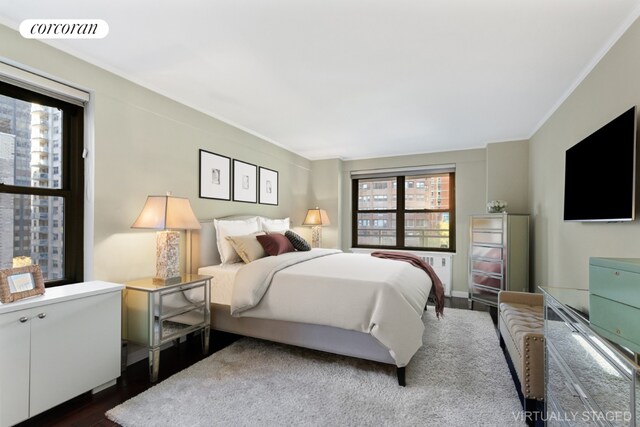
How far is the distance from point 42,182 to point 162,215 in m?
0.83

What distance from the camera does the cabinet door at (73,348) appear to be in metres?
1.70

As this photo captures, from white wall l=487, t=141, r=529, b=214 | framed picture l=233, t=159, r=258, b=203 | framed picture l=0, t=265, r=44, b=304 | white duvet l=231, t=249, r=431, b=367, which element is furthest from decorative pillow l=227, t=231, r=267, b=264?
white wall l=487, t=141, r=529, b=214

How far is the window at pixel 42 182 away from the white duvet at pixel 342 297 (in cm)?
131

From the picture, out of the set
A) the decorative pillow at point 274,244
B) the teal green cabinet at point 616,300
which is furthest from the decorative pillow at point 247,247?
the teal green cabinet at point 616,300

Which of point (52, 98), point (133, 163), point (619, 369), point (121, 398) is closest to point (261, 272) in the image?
point (121, 398)

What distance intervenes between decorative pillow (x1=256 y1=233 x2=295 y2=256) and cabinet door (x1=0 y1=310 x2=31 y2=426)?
73.8 inches

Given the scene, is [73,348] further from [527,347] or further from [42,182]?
[527,347]

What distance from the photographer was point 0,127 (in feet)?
6.55

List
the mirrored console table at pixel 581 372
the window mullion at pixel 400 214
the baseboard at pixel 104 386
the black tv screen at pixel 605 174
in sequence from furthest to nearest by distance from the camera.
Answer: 1. the window mullion at pixel 400 214
2. the baseboard at pixel 104 386
3. the black tv screen at pixel 605 174
4. the mirrored console table at pixel 581 372

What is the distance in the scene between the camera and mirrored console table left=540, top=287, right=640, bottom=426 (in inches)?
38.2

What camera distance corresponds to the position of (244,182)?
3938 millimetres

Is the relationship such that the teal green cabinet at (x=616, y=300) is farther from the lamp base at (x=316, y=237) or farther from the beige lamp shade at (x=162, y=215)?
the lamp base at (x=316, y=237)

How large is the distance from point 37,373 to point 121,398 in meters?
0.51

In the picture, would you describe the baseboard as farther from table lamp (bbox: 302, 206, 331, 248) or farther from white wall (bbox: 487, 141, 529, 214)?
white wall (bbox: 487, 141, 529, 214)
